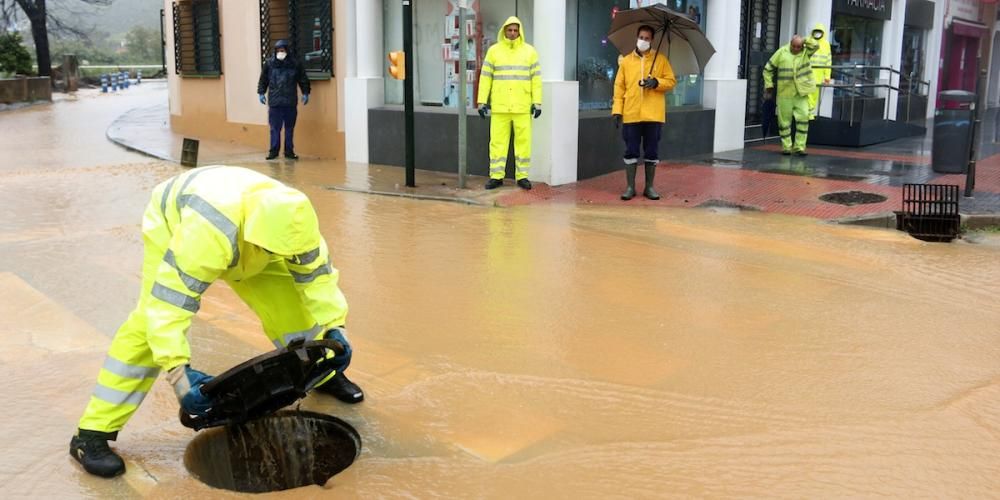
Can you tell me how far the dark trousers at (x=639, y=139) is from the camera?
9789mm

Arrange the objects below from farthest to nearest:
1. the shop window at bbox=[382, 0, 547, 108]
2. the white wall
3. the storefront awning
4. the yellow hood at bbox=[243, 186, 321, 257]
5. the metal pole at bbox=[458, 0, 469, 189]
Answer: the storefront awning, the white wall, the shop window at bbox=[382, 0, 547, 108], the metal pole at bbox=[458, 0, 469, 189], the yellow hood at bbox=[243, 186, 321, 257]

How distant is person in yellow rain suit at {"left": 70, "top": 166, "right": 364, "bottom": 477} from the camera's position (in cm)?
319

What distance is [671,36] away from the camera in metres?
10.0

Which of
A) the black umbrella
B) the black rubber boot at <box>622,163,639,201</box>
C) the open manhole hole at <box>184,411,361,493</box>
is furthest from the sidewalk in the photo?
the open manhole hole at <box>184,411,361,493</box>

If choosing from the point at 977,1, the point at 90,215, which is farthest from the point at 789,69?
the point at 977,1

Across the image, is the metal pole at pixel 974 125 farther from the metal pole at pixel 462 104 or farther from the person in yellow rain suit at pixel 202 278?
the person in yellow rain suit at pixel 202 278

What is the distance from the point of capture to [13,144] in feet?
51.2

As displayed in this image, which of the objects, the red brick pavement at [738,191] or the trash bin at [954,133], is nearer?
the red brick pavement at [738,191]

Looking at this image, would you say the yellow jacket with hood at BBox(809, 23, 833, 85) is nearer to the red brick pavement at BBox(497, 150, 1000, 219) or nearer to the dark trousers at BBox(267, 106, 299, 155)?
the red brick pavement at BBox(497, 150, 1000, 219)

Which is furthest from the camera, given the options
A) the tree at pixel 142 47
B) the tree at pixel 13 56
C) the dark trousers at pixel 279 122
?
the tree at pixel 142 47

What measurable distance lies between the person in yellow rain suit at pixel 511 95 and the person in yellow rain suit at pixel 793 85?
4.74 metres

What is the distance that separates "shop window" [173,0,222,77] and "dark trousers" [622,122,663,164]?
9159 mm

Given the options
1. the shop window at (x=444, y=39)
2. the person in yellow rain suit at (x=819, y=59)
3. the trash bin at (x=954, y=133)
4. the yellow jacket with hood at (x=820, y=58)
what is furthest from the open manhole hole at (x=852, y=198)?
the shop window at (x=444, y=39)

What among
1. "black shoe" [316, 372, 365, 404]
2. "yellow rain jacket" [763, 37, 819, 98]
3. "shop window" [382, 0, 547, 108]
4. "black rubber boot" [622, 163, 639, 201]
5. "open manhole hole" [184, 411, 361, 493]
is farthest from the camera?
"yellow rain jacket" [763, 37, 819, 98]
